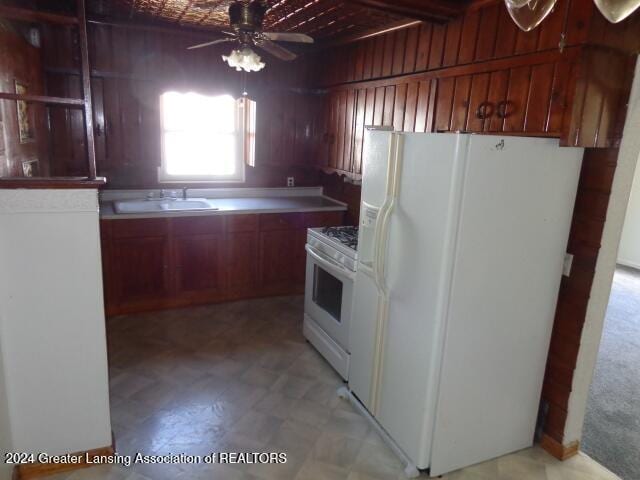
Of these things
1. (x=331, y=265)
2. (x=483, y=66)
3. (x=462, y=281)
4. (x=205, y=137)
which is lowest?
(x=331, y=265)

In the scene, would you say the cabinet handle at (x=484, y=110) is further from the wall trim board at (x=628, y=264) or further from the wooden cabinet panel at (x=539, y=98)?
the wall trim board at (x=628, y=264)

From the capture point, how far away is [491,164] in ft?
6.12

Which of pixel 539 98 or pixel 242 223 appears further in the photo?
pixel 242 223

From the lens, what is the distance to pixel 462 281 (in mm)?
1956

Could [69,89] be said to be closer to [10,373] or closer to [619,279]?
[10,373]

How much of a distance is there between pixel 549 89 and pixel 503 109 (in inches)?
10.7

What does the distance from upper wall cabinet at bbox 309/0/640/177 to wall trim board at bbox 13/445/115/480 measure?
2516 millimetres

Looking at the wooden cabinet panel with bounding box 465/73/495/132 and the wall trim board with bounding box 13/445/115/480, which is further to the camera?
the wooden cabinet panel with bounding box 465/73/495/132

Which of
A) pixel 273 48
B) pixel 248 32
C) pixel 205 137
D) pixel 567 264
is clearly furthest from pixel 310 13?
pixel 567 264

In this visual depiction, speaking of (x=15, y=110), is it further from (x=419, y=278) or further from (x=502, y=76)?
(x=502, y=76)

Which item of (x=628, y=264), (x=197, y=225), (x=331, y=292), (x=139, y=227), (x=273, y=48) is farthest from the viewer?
(x=628, y=264)

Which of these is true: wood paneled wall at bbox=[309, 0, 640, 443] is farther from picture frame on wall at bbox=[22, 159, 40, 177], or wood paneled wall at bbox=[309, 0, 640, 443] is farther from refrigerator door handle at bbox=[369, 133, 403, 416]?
picture frame on wall at bbox=[22, 159, 40, 177]

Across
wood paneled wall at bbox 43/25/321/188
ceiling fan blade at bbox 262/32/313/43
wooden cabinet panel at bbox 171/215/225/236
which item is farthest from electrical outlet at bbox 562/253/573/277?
wood paneled wall at bbox 43/25/321/188

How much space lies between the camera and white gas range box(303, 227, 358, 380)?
2770 mm
